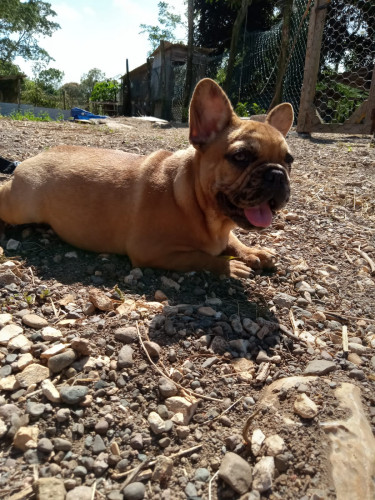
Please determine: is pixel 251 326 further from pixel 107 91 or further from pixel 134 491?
pixel 107 91

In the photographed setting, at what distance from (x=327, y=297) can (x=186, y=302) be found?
110cm

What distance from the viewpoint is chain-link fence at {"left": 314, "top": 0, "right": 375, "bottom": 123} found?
35.2 feet

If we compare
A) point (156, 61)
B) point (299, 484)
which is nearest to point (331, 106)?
point (299, 484)

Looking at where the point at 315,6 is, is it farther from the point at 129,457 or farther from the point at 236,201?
the point at 129,457

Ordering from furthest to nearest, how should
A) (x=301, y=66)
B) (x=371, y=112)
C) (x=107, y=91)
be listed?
(x=107, y=91)
(x=301, y=66)
(x=371, y=112)

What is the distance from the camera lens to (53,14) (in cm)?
4272

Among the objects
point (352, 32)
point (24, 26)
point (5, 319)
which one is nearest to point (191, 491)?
point (5, 319)

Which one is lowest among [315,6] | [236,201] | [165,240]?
[165,240]

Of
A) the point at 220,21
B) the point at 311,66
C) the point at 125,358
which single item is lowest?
the point at 125,358

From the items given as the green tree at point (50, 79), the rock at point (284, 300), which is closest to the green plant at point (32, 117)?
the rock at point (284, 300)

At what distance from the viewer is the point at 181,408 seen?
179 cm

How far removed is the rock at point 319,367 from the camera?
207cm

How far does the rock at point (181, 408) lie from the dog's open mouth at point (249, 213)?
153cm

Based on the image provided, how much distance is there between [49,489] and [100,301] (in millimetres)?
1306
